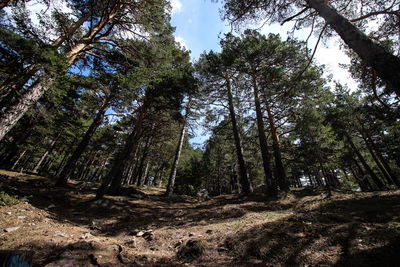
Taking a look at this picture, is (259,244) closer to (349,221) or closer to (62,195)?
(349,221)

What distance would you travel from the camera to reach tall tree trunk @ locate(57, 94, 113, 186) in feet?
34.7

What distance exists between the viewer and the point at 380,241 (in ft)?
8.93

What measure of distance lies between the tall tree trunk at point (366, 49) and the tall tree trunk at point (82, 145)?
12284mm

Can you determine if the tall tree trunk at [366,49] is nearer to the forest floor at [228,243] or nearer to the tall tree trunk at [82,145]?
the forest floor at [228,243]

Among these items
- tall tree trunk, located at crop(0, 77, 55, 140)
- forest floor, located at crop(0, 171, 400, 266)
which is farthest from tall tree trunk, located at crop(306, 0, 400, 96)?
tall tree trunk, located at crop(0, 77, 55, 140)

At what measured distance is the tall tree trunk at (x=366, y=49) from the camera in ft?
9.66

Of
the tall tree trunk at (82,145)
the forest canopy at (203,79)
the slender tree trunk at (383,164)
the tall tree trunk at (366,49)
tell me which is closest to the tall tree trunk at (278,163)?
the forest canopy at (203,79)

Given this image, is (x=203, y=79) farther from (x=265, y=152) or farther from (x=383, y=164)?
(x=383, y=164)

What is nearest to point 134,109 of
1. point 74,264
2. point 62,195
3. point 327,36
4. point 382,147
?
point 62,195

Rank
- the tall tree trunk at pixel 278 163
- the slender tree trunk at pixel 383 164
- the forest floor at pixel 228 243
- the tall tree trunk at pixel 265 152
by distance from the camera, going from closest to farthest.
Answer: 1. the forest floor at pixel 228 243
2. the tall tree trunk at pixel 265 152
3. the tall tree trunk at pixel 278 163
4. the slender tree trunk at pixel 383 164

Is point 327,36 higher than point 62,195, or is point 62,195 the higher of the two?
point 327,36

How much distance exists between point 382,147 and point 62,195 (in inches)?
1038

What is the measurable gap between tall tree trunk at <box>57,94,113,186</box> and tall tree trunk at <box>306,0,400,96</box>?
12.3 m

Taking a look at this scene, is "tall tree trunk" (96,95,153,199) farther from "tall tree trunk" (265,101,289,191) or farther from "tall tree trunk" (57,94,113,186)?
"tall tree trunk" (265,101,289,191)
